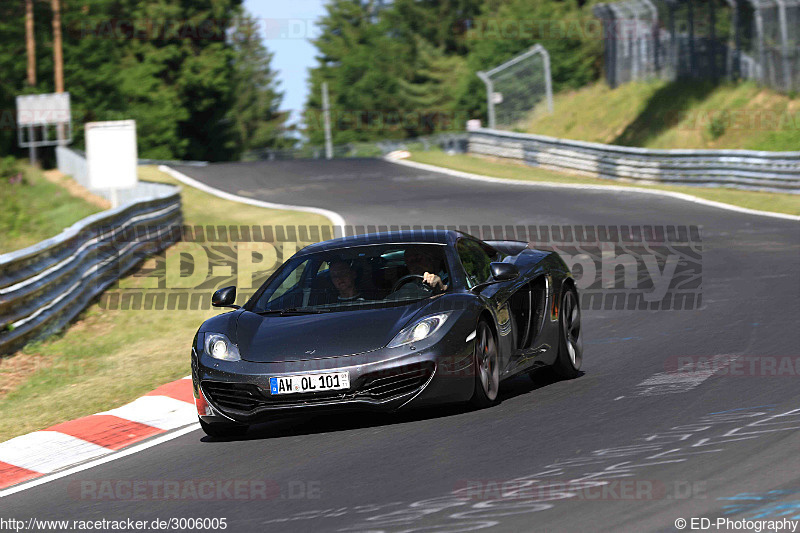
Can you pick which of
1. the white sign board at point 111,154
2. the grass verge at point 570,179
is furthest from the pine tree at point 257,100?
the white sign board at point 111,154

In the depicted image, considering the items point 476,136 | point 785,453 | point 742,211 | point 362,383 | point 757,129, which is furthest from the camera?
point 476,136

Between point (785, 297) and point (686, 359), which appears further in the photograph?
point (785, 297)

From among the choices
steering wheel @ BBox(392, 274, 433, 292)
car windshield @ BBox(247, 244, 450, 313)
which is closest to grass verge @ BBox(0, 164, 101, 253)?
car windshield @ BBox(247, 244, 450, 313)

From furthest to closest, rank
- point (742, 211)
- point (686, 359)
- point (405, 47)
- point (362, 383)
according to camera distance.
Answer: point (405, 47) → point (742, 211) → point (686, 359) → point (362, 383)

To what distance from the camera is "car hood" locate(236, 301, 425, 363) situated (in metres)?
7.25

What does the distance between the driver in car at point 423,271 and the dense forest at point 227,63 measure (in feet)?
166

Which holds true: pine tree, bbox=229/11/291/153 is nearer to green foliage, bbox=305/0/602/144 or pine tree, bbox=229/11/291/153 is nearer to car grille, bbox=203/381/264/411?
green foliage, bbox=305/0/602/144

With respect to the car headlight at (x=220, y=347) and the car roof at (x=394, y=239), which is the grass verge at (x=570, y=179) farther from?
the car headlight at (x=220, y=347)

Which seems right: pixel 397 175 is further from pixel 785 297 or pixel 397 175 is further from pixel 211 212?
pixel 785 297

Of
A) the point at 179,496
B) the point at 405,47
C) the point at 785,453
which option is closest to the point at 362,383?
the point at 179,496

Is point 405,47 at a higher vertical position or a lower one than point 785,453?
A: higher

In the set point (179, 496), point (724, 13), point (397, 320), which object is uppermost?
point (724, 13)

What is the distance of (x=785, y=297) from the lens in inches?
460

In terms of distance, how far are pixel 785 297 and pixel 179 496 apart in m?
7.49
